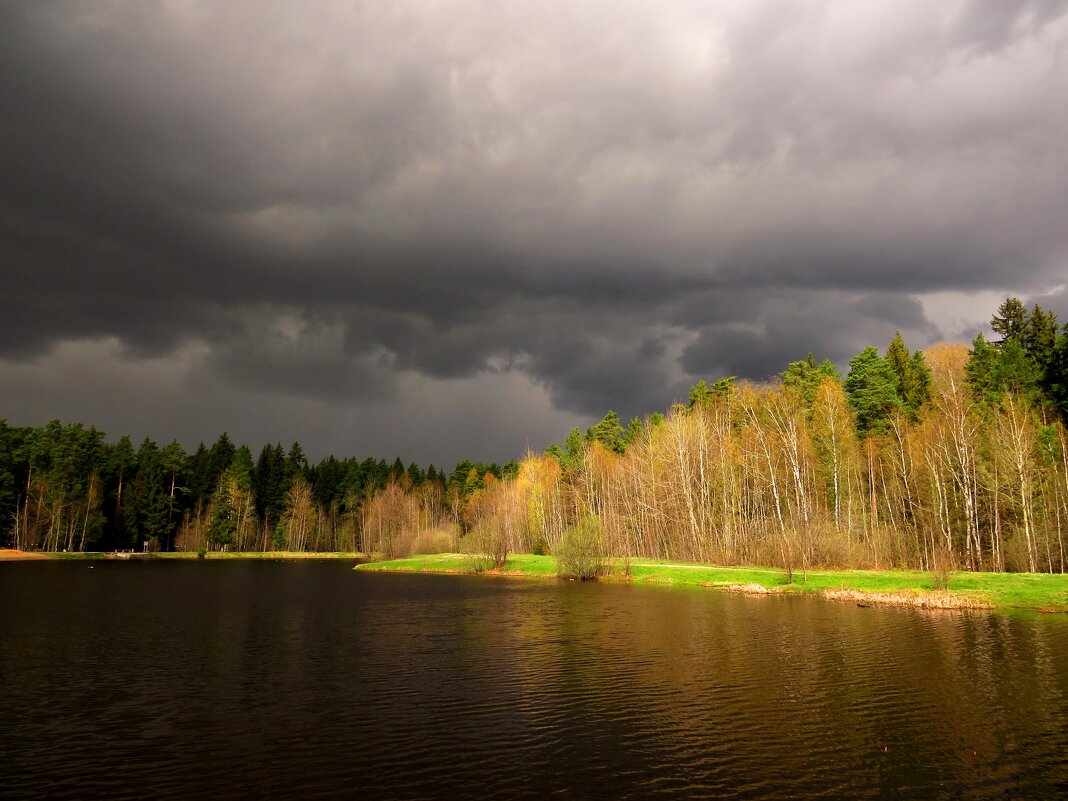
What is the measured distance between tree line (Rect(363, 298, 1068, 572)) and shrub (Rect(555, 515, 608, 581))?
566 mm

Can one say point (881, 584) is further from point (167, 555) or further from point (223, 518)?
point (223, 518)

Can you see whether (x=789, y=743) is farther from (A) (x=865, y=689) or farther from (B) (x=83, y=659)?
(B) (x=83, y=659)

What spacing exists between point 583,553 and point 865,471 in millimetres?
41590

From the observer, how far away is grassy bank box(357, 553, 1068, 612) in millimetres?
51750

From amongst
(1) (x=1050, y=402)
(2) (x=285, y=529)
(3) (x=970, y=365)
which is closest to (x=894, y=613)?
(1) (x=1050, y=402)

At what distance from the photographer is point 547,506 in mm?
136375

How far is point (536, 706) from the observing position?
25781 millimetres

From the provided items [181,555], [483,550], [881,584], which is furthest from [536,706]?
[181,555]

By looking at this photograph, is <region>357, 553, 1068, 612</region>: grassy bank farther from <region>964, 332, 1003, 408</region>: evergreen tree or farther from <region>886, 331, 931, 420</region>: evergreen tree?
<region>886, 331, 931, 420</region>: evergreen tree

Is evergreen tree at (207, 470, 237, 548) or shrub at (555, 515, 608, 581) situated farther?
evergreen tree at (207, 470, 237, 548)

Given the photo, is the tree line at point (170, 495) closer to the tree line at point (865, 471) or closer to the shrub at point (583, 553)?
the tree line at point (865, 471)

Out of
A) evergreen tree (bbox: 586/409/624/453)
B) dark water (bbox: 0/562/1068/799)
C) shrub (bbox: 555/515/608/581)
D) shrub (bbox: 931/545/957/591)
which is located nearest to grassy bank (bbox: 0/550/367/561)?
evergreen tree (bbox: 586/409/624/453)

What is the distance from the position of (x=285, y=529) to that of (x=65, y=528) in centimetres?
4903

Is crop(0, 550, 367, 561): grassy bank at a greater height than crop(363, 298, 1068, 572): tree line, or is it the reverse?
crop(363, 298, 1068, 572): tree line
